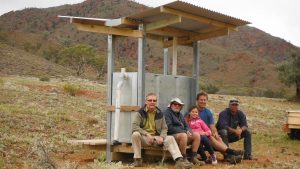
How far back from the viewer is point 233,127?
10688mm

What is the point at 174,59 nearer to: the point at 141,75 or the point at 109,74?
the point at 141,75

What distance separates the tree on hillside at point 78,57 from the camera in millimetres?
57719

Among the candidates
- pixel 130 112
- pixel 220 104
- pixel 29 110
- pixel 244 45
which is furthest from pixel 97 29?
pixel 244 45

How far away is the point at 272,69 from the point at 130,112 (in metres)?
67.0

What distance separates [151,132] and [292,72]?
33793mm

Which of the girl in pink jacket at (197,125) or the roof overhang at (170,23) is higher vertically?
the roof overhang at (170,23)

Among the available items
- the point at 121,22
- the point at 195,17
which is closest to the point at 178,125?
the point at 195,17

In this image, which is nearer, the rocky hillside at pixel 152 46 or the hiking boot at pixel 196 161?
the hiking boot at pixel 196 161

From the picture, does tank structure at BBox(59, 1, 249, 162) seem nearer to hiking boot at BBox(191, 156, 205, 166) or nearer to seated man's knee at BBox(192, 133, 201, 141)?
seated man's knee at BBox(192, 133, 201, 141)

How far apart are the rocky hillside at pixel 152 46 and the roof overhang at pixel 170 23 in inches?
1675

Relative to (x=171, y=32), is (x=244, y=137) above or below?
below

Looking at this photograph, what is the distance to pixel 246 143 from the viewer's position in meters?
10.4

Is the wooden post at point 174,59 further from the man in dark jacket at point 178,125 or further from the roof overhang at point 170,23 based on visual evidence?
the man in dark jacket at point 178,125

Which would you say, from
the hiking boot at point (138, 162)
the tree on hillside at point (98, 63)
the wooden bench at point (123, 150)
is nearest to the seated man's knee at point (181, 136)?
the wooden bench at point (123, 150)
